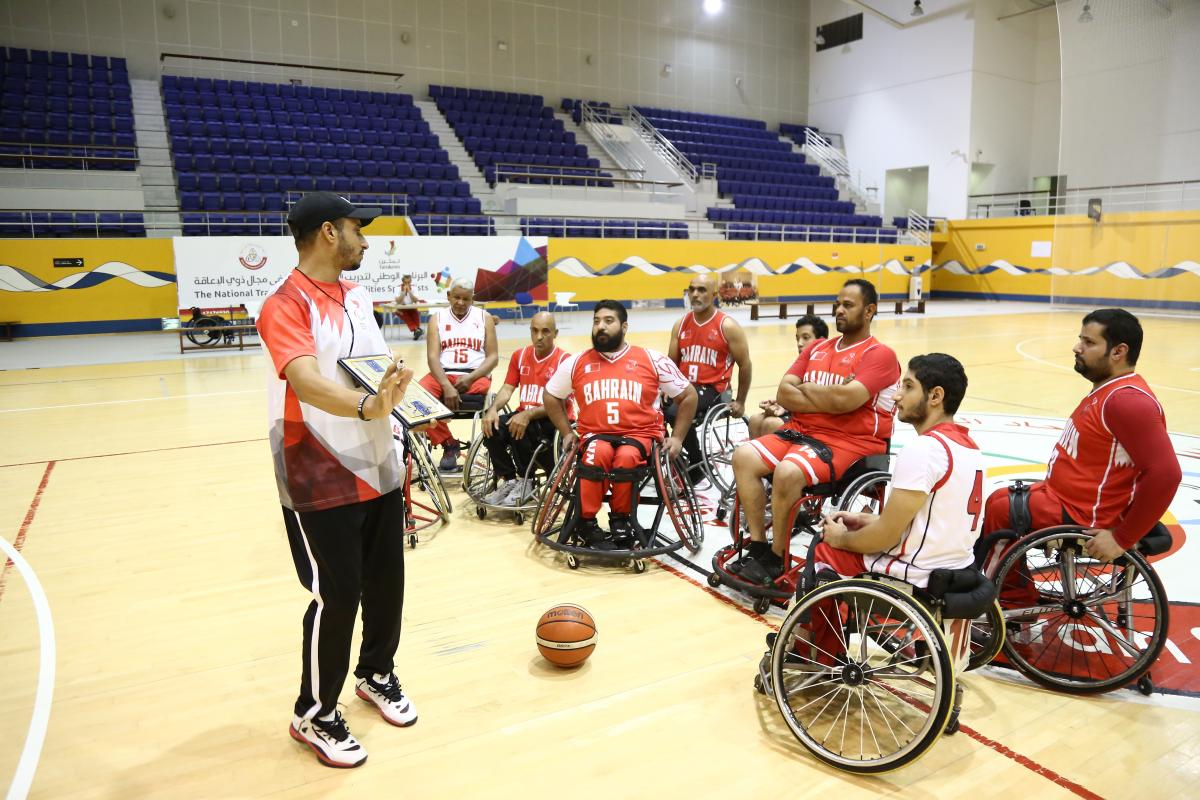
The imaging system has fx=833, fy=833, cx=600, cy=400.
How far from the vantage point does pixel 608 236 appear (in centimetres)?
1927

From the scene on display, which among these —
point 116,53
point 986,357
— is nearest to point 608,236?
point 986,357

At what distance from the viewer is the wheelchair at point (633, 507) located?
402 centimetres

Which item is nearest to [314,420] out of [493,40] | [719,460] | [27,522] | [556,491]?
[556,491]

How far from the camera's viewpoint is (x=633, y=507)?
4.09m

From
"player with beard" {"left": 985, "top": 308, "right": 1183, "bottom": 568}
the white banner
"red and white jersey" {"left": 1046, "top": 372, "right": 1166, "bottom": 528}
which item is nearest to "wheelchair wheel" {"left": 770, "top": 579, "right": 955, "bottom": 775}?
"player with beard" {"left": 985, "top": 308, "right": 1183, "bottom": 568}

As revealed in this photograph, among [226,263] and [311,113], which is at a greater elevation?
[311,113]

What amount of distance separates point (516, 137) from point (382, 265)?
8693mm

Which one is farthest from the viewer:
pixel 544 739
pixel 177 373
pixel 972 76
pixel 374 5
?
pixel 972 76

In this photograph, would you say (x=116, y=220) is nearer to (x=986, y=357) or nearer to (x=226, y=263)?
(x=226, y=263)

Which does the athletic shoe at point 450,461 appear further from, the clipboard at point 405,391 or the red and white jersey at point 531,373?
the clipboard at point 405,391

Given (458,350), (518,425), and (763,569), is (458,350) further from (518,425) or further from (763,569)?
(763,569)

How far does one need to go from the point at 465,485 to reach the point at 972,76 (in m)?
23.0

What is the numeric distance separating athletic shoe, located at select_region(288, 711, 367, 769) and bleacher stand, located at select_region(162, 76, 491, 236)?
14.0 metres

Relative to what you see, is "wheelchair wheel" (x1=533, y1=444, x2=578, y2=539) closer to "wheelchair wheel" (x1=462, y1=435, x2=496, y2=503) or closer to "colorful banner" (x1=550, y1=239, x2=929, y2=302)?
"wheelchair wheel" (x1=462, y1=435, x2=496, y2=503)
